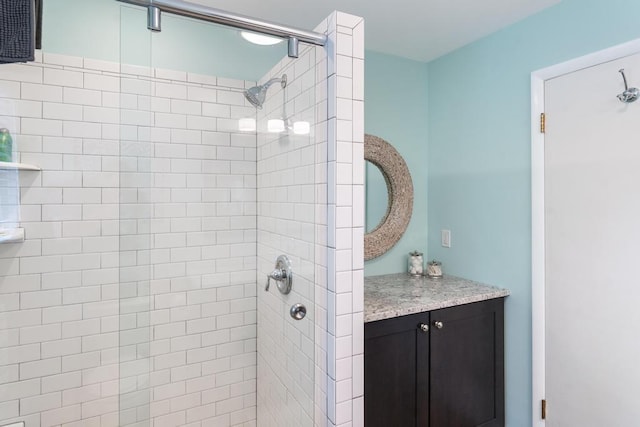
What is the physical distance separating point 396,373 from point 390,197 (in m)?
1.14

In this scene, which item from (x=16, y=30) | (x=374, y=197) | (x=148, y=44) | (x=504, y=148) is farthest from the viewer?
(x=374, y=197)

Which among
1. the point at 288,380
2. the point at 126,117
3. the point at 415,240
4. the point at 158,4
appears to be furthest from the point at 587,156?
the point at 126,117

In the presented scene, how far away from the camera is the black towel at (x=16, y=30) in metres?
0.93

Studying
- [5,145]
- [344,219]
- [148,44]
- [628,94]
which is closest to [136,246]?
[5,145]

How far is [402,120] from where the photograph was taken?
249 cm

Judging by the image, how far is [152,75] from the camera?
5.22 feet

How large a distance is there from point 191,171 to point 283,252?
2.07 feet

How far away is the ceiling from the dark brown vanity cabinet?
1.59 m

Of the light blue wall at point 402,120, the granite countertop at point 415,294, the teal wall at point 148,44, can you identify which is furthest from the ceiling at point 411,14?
the granite countertop at point 415,294

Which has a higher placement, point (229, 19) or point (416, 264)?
point (229, 19)

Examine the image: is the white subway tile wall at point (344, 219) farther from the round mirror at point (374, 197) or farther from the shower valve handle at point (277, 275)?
the round mirror at point (374, 197)

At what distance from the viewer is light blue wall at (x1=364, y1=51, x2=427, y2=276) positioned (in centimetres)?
239

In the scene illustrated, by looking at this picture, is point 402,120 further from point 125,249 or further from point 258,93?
point 125,249

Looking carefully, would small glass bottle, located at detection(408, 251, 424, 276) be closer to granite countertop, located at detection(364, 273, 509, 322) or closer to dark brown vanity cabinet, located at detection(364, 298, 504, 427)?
granite countertop, located at detection(364, 273, 509, 322)
